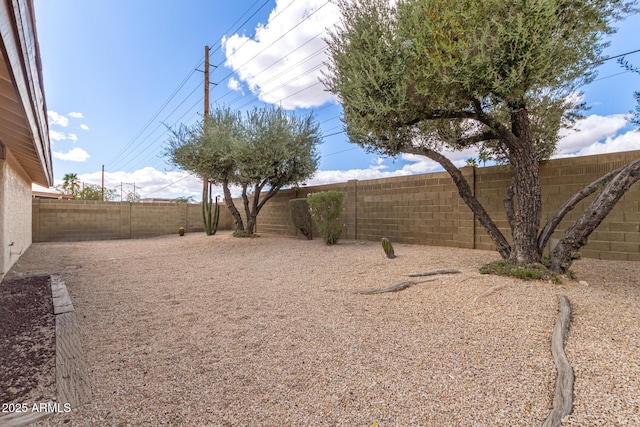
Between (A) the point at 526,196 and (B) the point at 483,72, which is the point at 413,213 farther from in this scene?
(B) the point at 483,72

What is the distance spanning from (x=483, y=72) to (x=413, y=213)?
5082 mm

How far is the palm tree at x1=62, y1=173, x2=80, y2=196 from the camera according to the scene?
1116 inches

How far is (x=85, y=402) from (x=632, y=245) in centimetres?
782

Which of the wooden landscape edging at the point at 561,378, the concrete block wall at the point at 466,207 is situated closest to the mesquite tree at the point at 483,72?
the concrete block wall at the point at 466,207

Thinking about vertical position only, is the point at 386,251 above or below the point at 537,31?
below

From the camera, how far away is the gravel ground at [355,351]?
5.96 ft

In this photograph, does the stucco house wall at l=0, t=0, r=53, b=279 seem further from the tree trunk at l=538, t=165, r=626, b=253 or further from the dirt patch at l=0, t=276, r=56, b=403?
the tree trunk at l=538, t=165, r=626, b=253

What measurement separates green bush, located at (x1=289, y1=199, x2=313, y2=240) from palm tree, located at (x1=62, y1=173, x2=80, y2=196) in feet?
89.7

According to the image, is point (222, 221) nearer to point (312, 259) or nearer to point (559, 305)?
point (312, 259)

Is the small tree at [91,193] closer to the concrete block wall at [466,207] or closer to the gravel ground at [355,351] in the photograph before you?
the concrete block wall at [466,207]

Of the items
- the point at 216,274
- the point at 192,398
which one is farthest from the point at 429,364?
the point at 216,274

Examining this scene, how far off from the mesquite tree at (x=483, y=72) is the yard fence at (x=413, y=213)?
1660mm

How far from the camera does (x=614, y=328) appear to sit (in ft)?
8.80

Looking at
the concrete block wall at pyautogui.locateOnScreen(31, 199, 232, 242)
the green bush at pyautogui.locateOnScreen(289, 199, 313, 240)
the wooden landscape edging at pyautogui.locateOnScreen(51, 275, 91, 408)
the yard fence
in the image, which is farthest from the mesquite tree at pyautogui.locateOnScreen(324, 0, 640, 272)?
the concrete block wall at pyautogui.locateOnScreen(31, 199, 232, 242)
